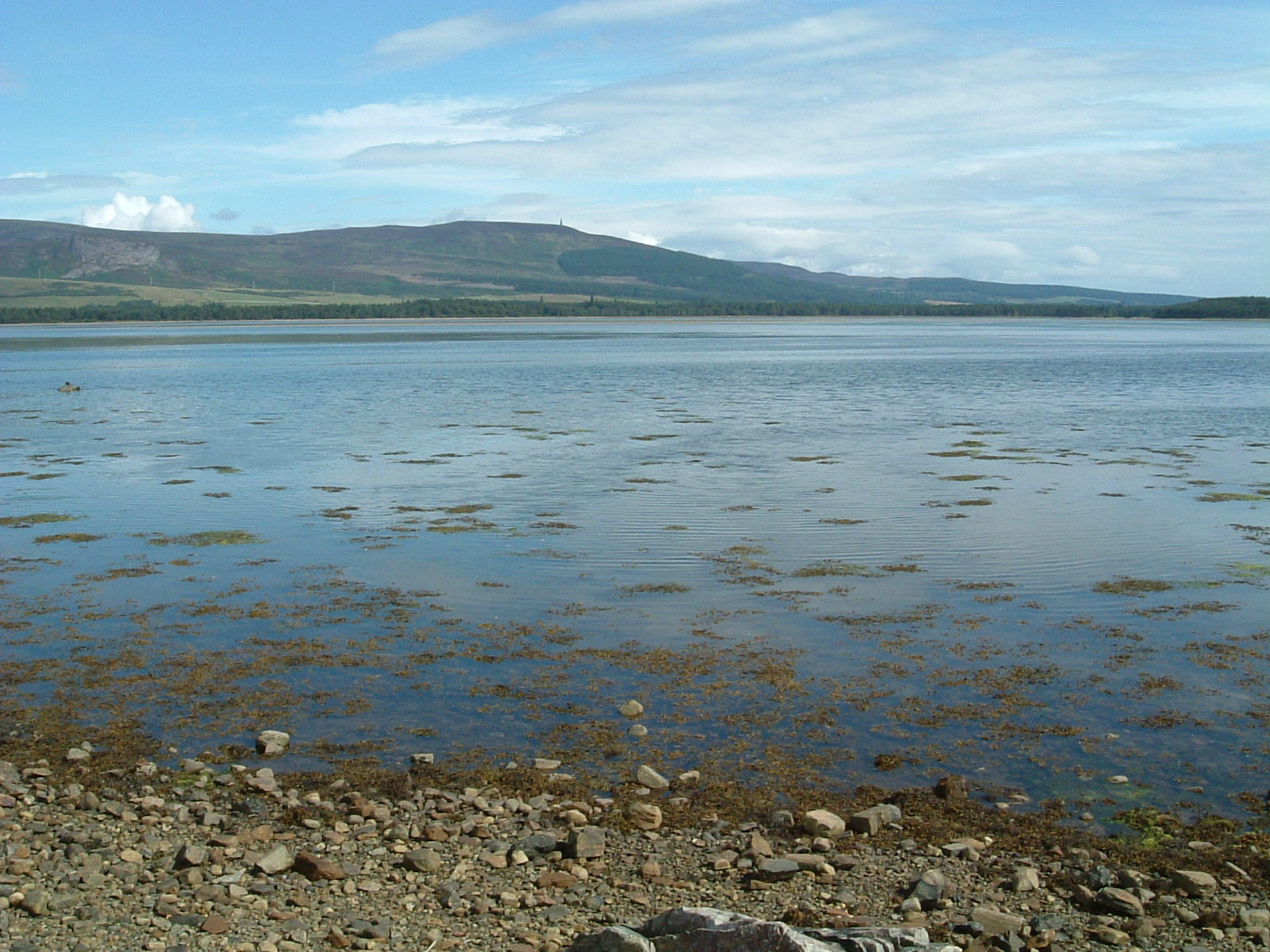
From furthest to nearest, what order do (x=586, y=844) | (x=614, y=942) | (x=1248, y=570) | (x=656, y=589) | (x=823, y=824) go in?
(x=1248, y=570), (x=656, y=589), (x=823, y=824), (x=586, y=844), (x=614, y=942)

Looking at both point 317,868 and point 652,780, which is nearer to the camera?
point 317,868

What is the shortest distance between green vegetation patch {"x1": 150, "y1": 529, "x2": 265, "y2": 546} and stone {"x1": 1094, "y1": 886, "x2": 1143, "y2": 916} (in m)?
13.0

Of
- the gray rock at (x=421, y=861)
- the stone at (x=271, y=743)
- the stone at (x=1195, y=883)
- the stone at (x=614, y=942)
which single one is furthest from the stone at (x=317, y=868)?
the stone at (x=1195, y=883)

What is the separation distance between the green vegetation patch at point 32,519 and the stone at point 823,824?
49.3 feet

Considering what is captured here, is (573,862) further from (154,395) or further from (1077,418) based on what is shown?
(154,395)

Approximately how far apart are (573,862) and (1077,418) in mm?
31362

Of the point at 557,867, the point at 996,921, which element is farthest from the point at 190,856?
the point at 996,921

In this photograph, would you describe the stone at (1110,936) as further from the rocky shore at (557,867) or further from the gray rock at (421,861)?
the gray rock at (421,861)

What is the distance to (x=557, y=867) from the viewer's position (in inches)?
271

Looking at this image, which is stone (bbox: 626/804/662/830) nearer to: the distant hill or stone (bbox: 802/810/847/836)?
stone (bbox: 802/810/847/836)

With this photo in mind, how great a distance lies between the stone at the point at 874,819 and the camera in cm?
735

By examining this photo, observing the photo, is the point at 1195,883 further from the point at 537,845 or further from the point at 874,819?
the point at 537,845

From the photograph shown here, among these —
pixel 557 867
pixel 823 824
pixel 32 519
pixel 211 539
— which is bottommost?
pixel 32 519

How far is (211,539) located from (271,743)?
28.9ft
